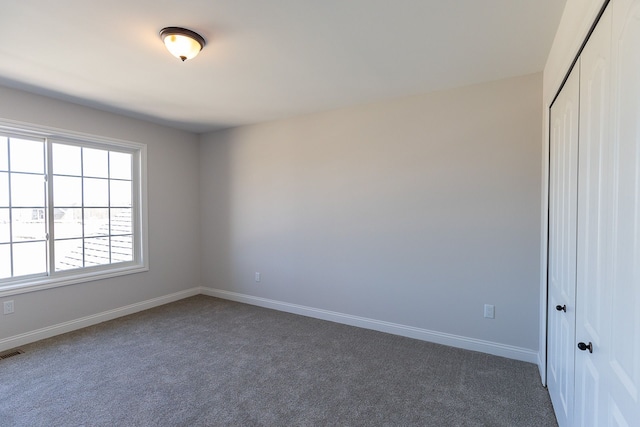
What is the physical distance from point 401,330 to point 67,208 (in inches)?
156

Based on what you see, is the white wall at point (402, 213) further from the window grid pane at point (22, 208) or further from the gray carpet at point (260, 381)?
the window grid pane at point (22, 208)

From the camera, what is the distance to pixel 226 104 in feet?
11.8

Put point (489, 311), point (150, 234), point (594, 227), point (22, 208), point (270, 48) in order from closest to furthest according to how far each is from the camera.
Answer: point (594, 227), point (270, 48), point (489, 311), point (22, 208), point (150, 234)

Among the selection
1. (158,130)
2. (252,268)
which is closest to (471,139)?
(252,268)

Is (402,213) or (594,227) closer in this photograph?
(594,227)

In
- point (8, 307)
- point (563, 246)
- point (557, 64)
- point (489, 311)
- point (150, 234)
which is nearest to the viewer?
point (563, 246)

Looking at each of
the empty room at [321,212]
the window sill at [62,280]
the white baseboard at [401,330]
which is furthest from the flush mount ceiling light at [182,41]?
the white baseboard at [401,330]

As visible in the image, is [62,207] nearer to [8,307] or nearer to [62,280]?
[62,280]

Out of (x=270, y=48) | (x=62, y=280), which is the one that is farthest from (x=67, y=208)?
(x=270, y=48)

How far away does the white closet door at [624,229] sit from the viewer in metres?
0.94

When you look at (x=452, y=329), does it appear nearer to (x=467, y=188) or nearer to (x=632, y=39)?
(x=467, y=188)

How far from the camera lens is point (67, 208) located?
363cm

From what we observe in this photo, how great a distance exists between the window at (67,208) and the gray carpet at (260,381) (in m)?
0.77

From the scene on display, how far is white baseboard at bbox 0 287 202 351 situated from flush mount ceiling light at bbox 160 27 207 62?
323 centimetres
